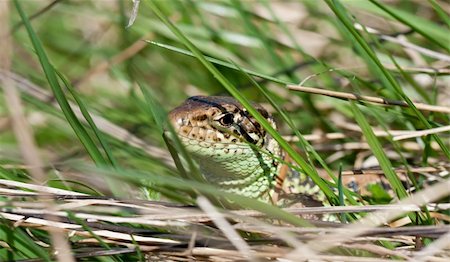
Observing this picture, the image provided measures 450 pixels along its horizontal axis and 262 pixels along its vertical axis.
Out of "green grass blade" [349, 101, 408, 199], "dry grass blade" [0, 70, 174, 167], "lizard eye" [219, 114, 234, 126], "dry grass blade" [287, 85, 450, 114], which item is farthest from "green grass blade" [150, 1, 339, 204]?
"dry grass blade" [0, 70, 174, 167]

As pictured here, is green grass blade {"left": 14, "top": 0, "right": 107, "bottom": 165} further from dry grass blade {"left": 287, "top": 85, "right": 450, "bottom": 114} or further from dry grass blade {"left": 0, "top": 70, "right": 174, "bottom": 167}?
dry grass blade {"left": 0, "top": 70, "right": 174, "bottom": 167}

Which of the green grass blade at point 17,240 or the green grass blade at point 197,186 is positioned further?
the green grass blade at point 17,240

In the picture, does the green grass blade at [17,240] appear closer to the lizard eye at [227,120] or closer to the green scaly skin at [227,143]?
the green scaly skin at [227,143]

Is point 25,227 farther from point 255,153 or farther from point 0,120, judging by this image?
point 0,120

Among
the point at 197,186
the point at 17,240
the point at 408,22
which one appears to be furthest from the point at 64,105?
the point at 408,22

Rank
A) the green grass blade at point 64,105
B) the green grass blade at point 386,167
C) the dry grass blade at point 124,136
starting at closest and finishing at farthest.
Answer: the green grass blade at point 64,105 < the green grass blade at point 386,167 < the dry grass blade at point 124,136

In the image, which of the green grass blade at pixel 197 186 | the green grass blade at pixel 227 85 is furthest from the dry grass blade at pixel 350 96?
the green grass blade at pixel 197 186

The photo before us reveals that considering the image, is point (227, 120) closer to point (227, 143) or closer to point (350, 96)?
point (227, 143)

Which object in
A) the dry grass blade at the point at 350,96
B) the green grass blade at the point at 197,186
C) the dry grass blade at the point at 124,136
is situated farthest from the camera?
the dry grass blade at the point at 124,136
